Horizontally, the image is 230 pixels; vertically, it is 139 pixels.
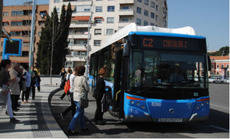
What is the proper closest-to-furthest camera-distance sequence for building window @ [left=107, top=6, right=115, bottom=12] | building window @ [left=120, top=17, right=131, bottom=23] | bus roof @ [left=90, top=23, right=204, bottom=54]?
bus roof @ [left=90, top=23, right=204, bottom=54] < building window @ [left=120, top=17, right=131, bottom=23] < building window @ [left=107, top=6, right=115, bottom=12]

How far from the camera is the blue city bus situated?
6.72 meters

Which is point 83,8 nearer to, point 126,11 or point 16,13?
point 126,11

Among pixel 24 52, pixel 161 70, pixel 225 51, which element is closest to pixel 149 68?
pixel 161 70

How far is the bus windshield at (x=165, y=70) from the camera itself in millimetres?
6801

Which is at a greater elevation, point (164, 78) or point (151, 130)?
point (164, 78)

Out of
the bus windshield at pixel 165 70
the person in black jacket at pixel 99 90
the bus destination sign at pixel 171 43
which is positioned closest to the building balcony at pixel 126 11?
the bus destination sign at pixel 171 43

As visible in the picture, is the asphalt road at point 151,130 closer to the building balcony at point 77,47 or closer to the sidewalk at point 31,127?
the sidewalk at point 31,127

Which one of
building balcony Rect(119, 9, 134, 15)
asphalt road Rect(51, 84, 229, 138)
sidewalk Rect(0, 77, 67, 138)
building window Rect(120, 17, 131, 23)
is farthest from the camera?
building window Rect(120, 17, 131, 23)

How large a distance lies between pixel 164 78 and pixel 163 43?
3.39 feet

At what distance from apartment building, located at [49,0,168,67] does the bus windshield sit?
2098 inches

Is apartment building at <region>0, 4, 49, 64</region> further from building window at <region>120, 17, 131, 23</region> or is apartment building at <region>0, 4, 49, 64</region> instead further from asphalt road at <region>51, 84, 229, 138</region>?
asphalt road at <region>51, 84, 229, 138</region>

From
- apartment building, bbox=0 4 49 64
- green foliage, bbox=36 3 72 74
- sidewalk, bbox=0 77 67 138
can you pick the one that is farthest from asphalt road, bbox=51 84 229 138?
apartment building, bbox=0 4 49 64

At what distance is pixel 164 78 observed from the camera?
684 cm

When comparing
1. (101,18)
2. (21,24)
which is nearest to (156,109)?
(101,18)
